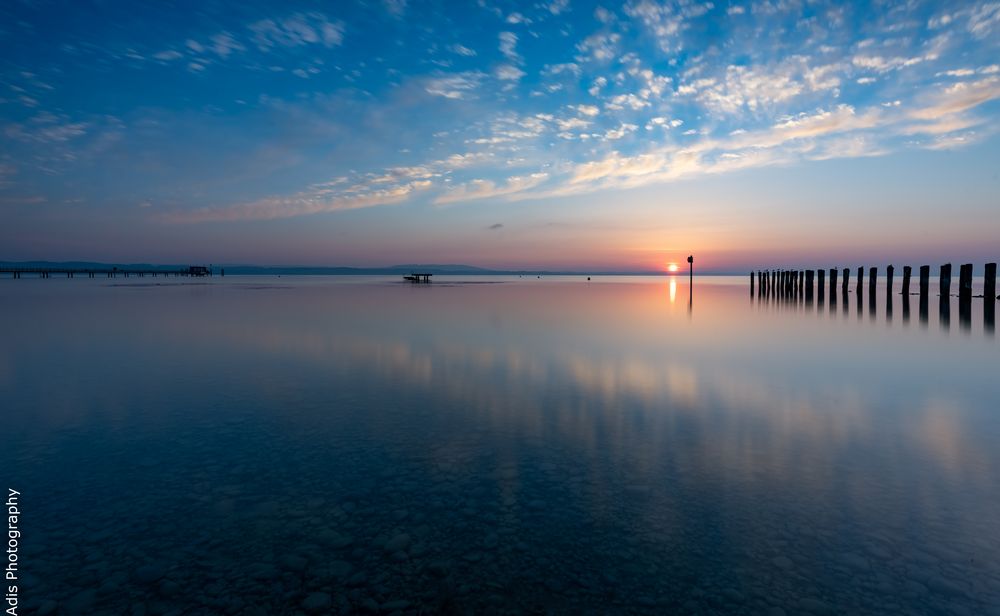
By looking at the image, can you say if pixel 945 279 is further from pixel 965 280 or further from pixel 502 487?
pixel 502 487

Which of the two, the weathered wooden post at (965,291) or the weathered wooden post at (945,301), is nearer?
the weathered wooden post at (945,301)

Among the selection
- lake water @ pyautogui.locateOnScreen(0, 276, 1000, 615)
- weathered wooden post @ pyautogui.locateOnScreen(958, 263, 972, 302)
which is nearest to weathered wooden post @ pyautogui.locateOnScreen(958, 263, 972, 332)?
weathered wooden post @ pyautogui.locateOnScreen(958, 263, 972, 302)

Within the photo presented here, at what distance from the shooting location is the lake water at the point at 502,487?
4.54m

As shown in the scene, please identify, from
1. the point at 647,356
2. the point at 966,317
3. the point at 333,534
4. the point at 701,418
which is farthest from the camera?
the point at 966,317

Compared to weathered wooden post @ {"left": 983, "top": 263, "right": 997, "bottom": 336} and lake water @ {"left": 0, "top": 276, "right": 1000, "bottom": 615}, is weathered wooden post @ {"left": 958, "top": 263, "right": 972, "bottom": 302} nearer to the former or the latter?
weathered wooden post @ {"left": 983, "top": 263, "right": 997, "bottom": 336}

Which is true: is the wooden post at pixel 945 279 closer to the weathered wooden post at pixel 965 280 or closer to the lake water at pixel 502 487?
the weathered wooden post at pixel 965 280

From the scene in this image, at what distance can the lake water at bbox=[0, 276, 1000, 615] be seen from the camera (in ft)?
14.9

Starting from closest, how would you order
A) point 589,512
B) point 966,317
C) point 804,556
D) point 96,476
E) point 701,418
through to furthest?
point 804,556, point 589,512, point 96,476, point 701,418, point 966,317

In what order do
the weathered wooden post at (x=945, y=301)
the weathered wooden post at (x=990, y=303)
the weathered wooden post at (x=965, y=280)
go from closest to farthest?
1. the weathered wooden post at (x=990, y=303)
2. the weathered wooden post at (x=945, y=301)
3. the weathered wooden post at (x=965, y=280)

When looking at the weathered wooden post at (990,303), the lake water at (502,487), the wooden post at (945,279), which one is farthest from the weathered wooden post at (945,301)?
the lake water at (502,487)

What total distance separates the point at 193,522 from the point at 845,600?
19.9ft

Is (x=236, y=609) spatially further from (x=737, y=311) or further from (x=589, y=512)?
(x=737, y=311)

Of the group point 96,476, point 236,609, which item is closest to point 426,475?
point 236,609

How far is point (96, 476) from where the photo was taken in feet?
22.6
